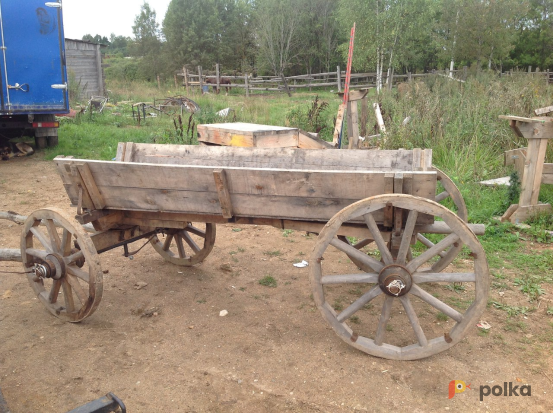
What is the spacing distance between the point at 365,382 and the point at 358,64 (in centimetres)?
2121

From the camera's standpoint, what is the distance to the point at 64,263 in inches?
127

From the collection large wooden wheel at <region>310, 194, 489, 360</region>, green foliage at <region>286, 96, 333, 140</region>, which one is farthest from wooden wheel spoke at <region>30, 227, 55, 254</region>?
green foliage at <region>286, 96, 333, 140</region>

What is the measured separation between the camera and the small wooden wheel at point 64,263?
10.0 ft

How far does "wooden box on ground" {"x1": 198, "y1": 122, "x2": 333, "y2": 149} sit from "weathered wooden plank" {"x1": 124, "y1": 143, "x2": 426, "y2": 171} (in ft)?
3.30

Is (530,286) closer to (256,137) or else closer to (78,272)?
(256,137)

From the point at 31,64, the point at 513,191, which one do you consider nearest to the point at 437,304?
the point at 513,191

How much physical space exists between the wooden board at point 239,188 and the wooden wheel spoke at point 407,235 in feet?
0.55

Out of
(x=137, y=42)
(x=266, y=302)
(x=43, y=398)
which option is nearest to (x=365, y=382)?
(x=266, y=302)

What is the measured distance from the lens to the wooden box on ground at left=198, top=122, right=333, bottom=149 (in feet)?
16.4

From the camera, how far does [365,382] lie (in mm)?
2621

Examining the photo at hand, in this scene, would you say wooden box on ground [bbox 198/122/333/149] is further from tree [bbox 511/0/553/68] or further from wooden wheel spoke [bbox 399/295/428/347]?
tree [bbox 511/0/553/68]

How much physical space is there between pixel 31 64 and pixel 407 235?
27.7ft

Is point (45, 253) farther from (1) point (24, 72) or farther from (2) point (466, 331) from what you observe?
(1) point (24, 72)

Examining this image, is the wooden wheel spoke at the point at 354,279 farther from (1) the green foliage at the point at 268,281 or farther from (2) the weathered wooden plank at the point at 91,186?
(2) the weathered wooden plank at the point at 91,186
